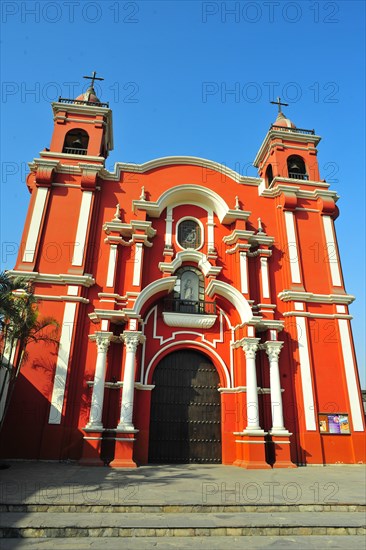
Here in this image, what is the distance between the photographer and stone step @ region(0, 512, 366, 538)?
18.2 feet

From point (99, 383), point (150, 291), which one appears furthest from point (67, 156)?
point (99, 383)

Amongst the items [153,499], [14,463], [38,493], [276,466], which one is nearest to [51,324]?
[14,463]

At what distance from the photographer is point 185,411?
41.7 feet

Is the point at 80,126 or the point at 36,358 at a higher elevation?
the point at 80,126

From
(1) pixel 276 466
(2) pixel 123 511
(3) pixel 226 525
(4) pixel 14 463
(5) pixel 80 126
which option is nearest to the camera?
(3) pixel 226 525

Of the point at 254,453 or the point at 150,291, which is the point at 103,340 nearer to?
the point at 150,291

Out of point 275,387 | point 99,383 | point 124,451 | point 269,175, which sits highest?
point 269,175

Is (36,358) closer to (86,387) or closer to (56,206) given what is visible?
(86,387)

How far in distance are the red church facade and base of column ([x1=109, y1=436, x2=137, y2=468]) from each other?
0.04m

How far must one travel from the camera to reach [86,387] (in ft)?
39.6

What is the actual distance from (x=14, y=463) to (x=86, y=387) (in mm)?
2736

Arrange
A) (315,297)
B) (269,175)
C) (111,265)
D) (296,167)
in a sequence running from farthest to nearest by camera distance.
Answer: (269,175) < (296,167) < (315,297) < (111,265)

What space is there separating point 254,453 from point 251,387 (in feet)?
6.22

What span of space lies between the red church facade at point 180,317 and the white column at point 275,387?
4 cm
